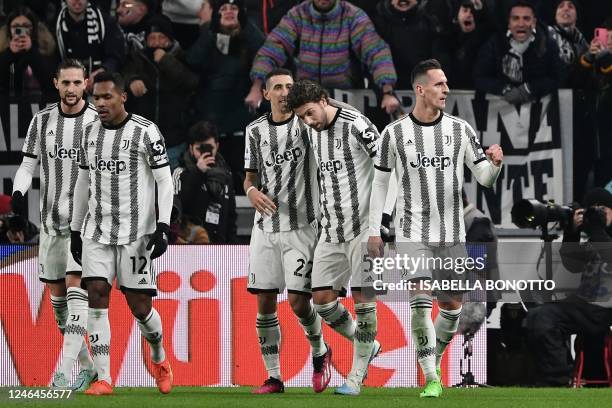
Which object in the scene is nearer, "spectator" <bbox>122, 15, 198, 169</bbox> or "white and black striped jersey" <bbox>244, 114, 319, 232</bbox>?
"white and black striped jersey" <bbox>244, 114, 319, 232</bbox>

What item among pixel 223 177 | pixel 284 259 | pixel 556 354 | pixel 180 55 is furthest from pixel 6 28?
pixel 556 354

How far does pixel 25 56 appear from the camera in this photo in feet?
43.5

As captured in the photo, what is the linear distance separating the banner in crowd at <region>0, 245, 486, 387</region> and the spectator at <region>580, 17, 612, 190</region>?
2257 mm

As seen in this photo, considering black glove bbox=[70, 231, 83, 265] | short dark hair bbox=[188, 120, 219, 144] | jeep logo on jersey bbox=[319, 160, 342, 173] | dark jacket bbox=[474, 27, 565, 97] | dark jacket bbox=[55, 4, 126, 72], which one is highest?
dark jacket bbox=[55, 4, 126, 72]

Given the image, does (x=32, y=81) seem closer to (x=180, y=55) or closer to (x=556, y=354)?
(x=180, y=55)

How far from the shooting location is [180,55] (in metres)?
13.4

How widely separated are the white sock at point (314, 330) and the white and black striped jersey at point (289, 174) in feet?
2.07

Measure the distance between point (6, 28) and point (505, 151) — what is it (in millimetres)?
4738

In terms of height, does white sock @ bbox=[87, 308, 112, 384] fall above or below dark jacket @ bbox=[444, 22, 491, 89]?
below

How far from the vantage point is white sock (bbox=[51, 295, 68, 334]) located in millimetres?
10836

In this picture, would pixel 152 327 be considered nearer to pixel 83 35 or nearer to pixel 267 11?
pixel 83 35

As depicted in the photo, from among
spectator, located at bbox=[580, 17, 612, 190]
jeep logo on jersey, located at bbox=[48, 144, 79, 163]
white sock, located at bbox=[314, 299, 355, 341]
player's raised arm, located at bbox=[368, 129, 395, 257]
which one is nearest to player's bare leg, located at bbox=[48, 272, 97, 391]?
jeep logo on jersey, located at bbox=[48, 144, 79, 163]

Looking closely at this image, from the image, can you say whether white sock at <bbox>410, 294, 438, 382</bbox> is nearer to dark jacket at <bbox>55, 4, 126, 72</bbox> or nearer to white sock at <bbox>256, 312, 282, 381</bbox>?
white sock at <bbox>256, 312, 282, 381</bbox>

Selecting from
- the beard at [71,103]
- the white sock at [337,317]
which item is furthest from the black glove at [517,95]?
the beard at [71,103]
